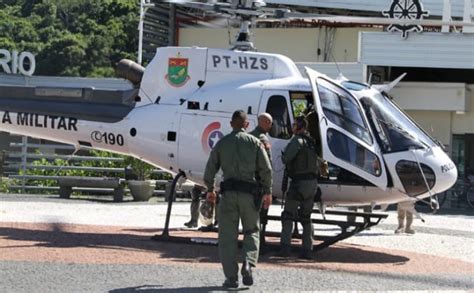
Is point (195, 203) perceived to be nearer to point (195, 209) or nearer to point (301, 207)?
point (195, 209)

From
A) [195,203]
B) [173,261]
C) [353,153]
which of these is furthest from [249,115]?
[195,203]

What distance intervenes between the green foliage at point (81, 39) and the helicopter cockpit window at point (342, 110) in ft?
180

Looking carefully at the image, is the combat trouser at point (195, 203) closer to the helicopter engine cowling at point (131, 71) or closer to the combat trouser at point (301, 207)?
the helicopter engine cowling at point (131, 71)

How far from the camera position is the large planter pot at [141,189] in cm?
2291

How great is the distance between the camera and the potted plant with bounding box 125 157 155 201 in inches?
902

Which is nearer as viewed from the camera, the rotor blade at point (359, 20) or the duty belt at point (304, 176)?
the duty belt at point (304, 176)

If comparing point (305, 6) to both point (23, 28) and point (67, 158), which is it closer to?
point (67, 158)

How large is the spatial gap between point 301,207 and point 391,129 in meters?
1.79

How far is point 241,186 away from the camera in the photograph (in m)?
9.29

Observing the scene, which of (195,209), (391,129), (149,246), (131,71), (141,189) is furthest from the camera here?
(141,189)

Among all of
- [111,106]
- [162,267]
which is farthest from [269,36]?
[162,267]

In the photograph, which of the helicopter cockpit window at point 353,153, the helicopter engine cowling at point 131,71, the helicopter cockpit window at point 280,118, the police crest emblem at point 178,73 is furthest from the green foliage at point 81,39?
the helicopter cockpit window at point 353,153

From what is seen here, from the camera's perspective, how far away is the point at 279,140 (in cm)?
1234

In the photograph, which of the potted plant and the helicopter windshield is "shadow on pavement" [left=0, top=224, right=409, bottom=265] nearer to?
the helicopter windshield
